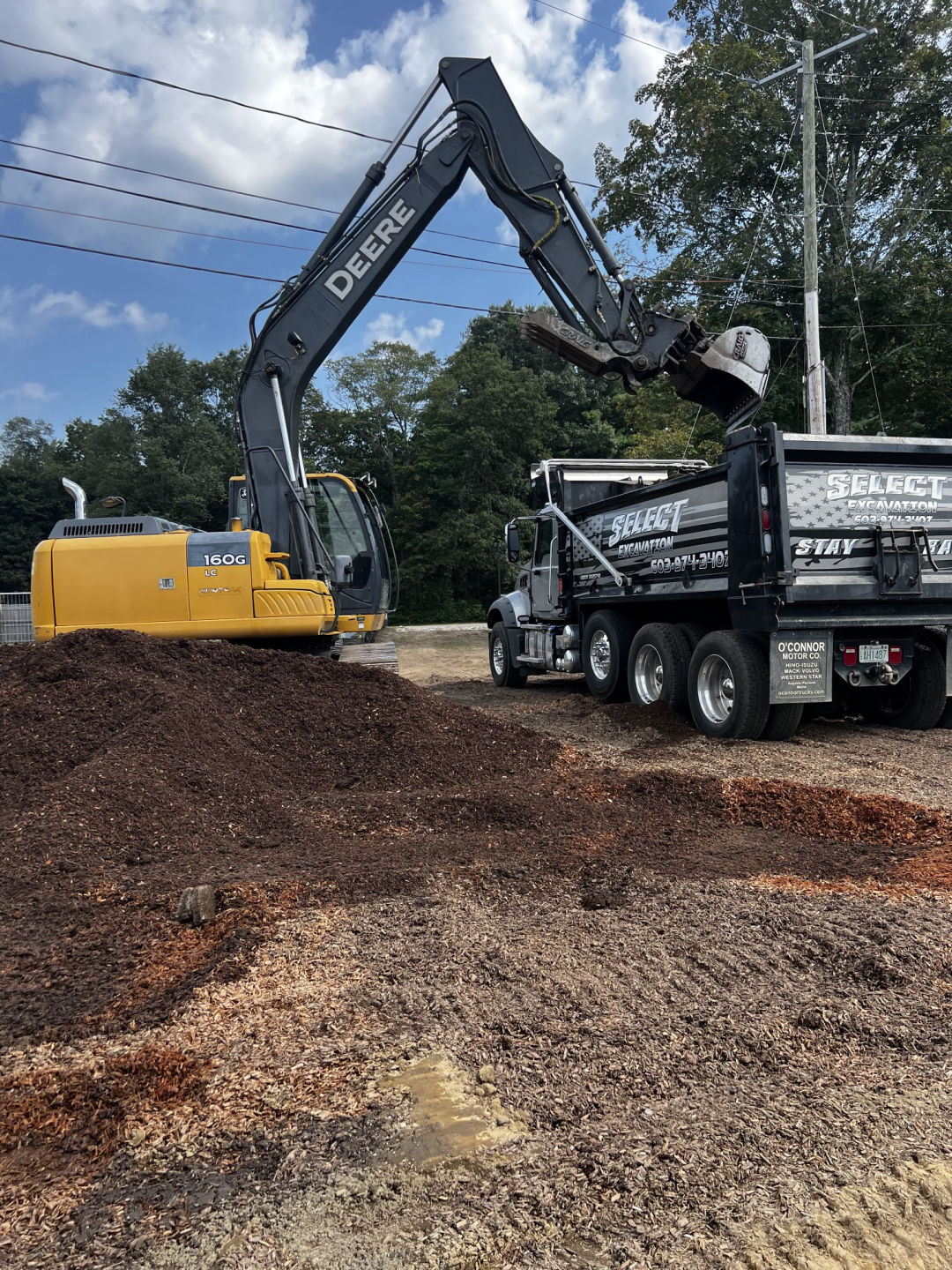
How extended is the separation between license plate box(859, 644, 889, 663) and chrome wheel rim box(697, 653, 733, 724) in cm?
120

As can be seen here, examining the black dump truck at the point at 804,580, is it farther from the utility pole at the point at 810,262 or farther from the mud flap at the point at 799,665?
the utility pole at the point at 810,262

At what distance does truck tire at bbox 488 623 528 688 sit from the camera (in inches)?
577

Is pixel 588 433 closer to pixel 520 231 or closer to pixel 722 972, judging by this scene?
pixel 520 231

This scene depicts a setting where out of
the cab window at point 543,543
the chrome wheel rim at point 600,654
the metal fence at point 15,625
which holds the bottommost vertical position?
the chrome wheel rim at point 600,654

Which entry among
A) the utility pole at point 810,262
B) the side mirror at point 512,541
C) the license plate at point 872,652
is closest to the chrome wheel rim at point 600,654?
the side mirror at point 512,541

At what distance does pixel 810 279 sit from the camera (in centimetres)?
1689

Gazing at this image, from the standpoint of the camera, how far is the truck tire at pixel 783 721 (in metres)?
8.54

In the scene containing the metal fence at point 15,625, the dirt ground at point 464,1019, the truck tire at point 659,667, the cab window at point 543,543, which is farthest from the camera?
the metal fence at point 15,625

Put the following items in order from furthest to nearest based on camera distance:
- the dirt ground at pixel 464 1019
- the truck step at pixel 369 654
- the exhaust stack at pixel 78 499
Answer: the exhaust stack at pixel 78 499 → the truck step at pixel 369 654 → the dirt ground at pixel 464 1019

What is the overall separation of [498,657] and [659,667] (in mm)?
5278

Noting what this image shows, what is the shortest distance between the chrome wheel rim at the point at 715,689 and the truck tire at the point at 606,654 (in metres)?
1.87

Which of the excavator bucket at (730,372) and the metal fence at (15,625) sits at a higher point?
the excavator bucket at (730,372)

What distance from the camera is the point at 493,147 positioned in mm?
10375

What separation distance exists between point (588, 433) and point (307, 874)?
40.8 m
